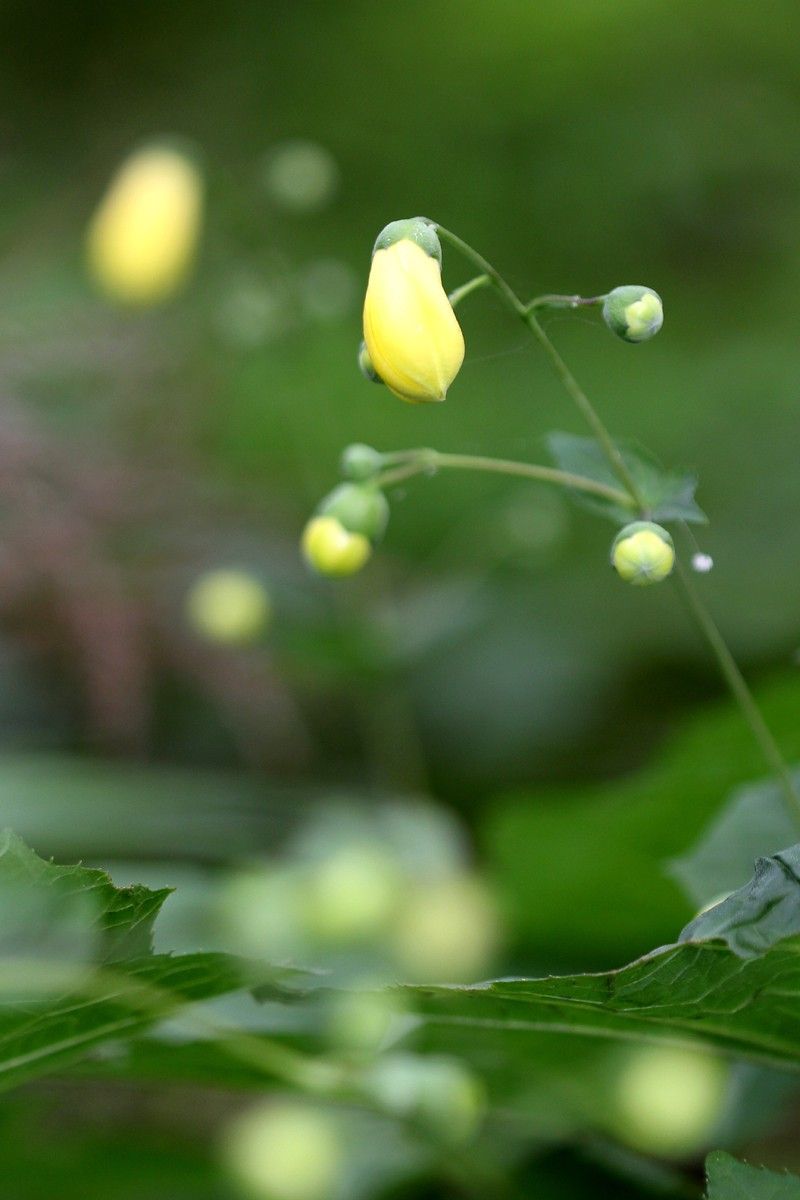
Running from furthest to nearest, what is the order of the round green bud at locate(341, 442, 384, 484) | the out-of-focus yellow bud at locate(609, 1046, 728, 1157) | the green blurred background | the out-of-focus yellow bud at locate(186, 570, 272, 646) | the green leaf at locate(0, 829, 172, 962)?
the green blurred background
the out-of-focus yellow bud at locate(186, 570, 272, 646)
the out-of-focus yellow bud at locate(609, 1046, 728, 1157)
the round green bud at locate(341, 442, 384, 484)
the green leaf at locate(0, 829, 172, 962)

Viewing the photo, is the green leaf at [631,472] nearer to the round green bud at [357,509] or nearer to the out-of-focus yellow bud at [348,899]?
the round green bud at [357,509]

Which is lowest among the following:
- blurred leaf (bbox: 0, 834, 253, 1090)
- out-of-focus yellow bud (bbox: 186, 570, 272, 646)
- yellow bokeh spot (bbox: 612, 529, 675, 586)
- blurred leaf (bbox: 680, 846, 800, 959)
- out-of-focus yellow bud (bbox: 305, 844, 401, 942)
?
blurred leaf (bbox: 680, 846, 800, 959)

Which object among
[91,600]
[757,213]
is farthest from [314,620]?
[757,213]

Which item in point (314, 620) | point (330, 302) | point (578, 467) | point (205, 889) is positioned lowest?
point (578, 467)

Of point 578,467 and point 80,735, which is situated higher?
point 80,735

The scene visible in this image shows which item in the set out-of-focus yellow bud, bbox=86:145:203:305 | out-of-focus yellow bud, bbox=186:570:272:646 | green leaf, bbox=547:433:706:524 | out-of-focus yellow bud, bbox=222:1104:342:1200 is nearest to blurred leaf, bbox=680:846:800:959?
green leaf, bbox=547:433:706:524

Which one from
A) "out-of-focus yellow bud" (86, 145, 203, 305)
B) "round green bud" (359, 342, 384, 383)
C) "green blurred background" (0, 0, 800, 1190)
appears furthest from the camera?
"out-of-focus yellow bud" (86, 145, 203, 305)

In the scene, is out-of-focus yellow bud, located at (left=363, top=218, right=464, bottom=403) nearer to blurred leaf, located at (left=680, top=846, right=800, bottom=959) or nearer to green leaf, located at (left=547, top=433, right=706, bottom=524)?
green leaf, located at (left=547, top=433, right=706, bottom=524)

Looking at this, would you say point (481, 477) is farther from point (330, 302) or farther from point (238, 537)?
point (330, 302)
